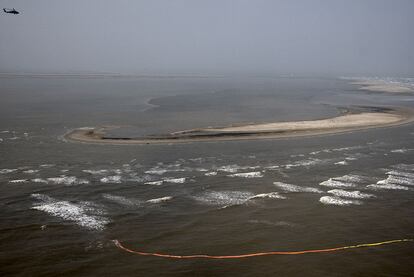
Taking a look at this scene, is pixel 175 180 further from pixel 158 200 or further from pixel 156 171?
pixel 158 200

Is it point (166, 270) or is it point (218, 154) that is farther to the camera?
point (218, 154)

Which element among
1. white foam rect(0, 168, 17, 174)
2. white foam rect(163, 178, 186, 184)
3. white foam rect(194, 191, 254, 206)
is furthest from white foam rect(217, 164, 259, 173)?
white foam rect(0, 168, 17, 174)

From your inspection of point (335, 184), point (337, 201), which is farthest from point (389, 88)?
point (337, 201)

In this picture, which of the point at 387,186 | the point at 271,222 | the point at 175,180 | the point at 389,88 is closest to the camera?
the point at 271,222

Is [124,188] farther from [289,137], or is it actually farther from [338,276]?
[289,137]

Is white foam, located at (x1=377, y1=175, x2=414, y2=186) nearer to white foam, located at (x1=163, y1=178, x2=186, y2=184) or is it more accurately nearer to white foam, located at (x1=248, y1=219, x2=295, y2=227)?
white foam, located at (x1=248, y1=219, x2=295, y2=227)

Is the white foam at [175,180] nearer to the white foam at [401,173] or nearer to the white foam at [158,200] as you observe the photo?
the white foam at [158,200]

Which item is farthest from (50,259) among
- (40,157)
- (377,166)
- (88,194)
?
(377,166)
